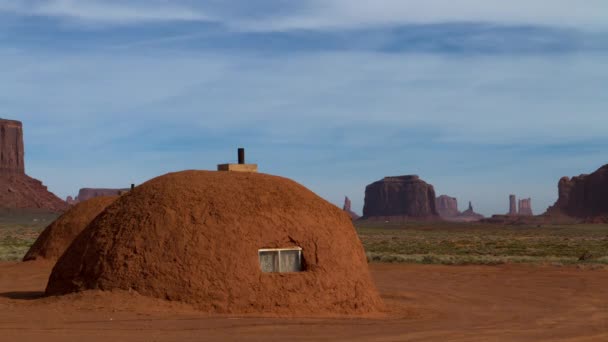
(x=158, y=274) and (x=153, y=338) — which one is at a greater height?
(x=158, y=274)

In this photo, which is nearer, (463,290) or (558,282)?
(463,290)

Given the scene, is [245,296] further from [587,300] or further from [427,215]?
[427,215]

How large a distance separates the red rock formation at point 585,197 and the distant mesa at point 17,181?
8563 centimetres

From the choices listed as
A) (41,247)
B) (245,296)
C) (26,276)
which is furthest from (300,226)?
(41,247)

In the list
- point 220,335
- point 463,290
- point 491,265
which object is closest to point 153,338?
point 220,335

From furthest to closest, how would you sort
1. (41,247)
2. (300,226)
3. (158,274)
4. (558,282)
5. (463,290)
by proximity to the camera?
(41,247) < (558,282) < (463,290) < (300,226) < (158,274)

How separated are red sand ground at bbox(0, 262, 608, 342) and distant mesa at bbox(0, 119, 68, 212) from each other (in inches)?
3711

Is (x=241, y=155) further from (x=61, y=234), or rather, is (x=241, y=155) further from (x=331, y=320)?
(x=61, y=234)

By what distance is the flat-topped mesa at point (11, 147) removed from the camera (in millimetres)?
118938

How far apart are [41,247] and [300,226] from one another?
48.1 feet

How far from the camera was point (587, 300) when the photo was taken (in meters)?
20.0

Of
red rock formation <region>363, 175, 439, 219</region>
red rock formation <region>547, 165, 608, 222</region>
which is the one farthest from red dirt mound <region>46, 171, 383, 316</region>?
red rock formation <region>363, 175, 439, 219</region>

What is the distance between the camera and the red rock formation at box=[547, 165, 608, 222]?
136750 millimetres

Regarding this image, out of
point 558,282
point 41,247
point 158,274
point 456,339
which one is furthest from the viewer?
point 41,247
